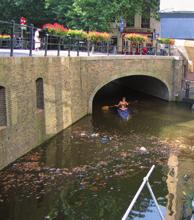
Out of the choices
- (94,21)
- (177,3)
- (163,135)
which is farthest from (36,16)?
(177,3)

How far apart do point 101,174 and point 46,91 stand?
211 inches

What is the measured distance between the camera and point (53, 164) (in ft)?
47.5

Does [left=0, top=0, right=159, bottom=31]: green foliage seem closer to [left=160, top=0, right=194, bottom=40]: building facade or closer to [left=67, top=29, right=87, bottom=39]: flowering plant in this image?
[left=67, top=29, right=87, bottom=39]: flowering plant

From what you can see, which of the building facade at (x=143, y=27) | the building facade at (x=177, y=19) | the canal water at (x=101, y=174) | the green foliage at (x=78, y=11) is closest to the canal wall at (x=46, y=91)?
the canal water at (x=101, y=174)

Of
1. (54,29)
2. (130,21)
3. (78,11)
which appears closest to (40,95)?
(54,29)

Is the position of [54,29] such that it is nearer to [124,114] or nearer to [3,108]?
[124,114]

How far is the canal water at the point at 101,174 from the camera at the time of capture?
10.9 m

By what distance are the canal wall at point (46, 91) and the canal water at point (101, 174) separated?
0.56 metres

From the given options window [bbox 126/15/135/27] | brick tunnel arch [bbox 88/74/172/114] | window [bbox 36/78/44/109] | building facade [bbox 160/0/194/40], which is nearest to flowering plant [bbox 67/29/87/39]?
brick tunnel arch [bbox 88/74/172/114]

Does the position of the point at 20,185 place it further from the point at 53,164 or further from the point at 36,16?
the point at 36,16

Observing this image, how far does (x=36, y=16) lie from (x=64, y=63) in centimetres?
1961

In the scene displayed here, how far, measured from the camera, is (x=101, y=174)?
13.5 meters

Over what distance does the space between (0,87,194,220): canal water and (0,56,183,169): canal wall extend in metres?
0.56

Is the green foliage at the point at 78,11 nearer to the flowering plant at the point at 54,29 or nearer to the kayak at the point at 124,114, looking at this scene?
the kayak at the point at 124,114
